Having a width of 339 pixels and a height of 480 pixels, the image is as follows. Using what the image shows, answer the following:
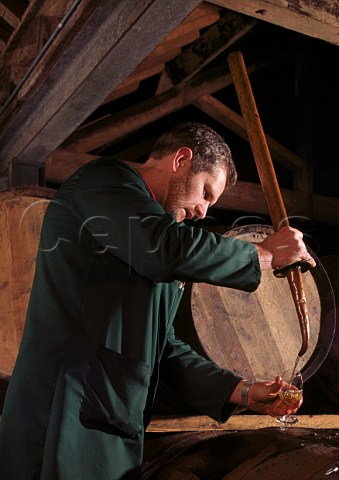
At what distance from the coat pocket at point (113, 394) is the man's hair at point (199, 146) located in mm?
762

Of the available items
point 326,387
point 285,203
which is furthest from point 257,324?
point 285,203

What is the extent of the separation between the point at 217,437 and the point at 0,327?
1.20 metres

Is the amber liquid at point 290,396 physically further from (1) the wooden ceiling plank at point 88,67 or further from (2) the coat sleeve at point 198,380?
(1) the wooden ceiling plank at point 88,67

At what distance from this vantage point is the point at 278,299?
3.20m

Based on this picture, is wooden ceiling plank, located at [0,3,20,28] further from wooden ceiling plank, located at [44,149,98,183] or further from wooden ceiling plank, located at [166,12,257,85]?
wooden ceiling plank, located at [166,12,257,85]

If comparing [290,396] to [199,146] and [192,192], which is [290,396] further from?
[199,146]

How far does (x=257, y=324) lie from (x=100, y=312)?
4.80ft

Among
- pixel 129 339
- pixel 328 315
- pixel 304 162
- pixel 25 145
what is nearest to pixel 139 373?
pixel 129 339

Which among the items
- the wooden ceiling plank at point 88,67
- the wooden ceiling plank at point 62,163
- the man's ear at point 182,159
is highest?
the wooden ceiling plank at point 62,163

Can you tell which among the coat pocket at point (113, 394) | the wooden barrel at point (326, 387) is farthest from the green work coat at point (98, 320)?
the wooden barrel at point (326, 387)

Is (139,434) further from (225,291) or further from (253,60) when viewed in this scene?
(253,60)

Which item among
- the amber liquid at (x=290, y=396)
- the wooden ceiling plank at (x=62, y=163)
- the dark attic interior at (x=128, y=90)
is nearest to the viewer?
the amber liquid at (x=290, y=396)

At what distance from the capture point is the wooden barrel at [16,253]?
2.89 meters

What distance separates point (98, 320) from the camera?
1831 millimetres
